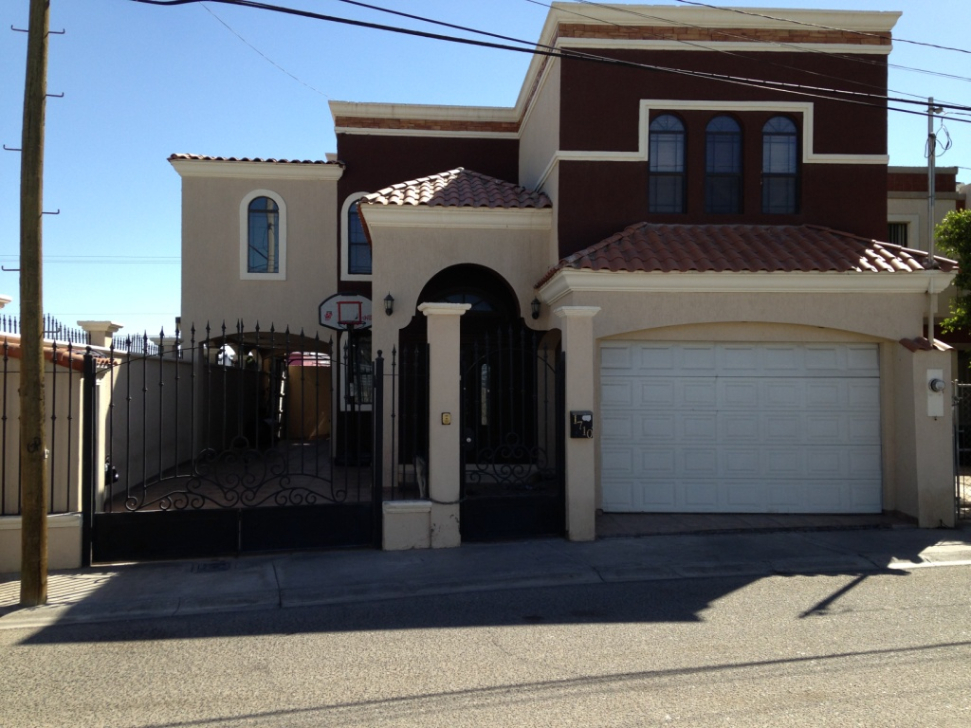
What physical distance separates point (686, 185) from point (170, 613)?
9.34m

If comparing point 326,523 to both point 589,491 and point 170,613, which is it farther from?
point 589,491

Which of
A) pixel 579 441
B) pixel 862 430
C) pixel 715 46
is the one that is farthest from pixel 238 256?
pixel 862 430

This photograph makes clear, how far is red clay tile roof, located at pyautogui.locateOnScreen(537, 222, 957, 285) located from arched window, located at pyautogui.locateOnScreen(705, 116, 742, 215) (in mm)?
598

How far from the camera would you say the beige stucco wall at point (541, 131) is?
42.3 ft

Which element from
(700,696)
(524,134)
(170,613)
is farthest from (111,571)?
(524,134)

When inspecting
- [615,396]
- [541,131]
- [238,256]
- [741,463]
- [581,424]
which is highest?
[541,131]

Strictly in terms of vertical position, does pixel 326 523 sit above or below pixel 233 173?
below

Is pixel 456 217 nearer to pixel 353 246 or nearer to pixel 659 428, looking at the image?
pixel 659 428

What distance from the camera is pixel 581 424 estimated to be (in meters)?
9.81

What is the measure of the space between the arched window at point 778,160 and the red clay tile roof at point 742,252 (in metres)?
0.55

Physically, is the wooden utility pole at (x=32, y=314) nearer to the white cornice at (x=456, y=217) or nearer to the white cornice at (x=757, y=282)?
the white cornice at (x=456, y=217)

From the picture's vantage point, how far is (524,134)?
16.8 metres

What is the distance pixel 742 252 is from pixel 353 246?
9394 mm

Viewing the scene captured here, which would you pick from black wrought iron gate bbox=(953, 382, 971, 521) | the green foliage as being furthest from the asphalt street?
the green foliage
